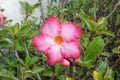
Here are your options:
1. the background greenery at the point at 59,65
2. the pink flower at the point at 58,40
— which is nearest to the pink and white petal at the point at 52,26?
the pink flower at the point at 58,40

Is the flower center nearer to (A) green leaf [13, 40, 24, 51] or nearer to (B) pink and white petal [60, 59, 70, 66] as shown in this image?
(B) pink and white petal [60, 59, 70, 66]

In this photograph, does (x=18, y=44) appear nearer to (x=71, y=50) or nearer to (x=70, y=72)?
(x=70, y=72)

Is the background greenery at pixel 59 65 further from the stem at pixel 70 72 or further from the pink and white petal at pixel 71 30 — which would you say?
the pink and white petal at pixel 71 30

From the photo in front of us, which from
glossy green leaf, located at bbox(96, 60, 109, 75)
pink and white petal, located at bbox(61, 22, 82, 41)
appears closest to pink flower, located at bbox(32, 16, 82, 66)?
pink and white petal, located at bbox(61, 22, 82, 41)

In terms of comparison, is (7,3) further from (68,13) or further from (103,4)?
(103,4)

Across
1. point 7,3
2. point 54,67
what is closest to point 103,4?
point 7,3

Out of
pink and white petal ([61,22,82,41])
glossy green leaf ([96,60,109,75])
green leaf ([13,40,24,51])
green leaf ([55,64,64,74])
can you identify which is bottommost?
green leaf ([55,64,64,74])
